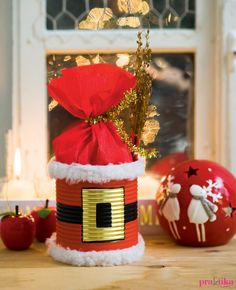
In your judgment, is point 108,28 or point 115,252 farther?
point 108,28

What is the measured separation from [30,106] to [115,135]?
0.36 metres

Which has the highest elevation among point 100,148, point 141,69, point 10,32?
point 10,32

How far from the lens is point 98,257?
103 centimetres

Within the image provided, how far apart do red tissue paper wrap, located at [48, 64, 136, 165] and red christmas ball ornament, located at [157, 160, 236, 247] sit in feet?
0.48

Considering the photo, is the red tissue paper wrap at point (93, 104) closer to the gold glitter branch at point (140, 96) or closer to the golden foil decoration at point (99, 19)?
the gold glitter branch at point (140, 96)

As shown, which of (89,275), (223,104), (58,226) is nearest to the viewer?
(89,275)

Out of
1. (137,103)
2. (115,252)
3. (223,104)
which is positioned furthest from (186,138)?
(115,252)

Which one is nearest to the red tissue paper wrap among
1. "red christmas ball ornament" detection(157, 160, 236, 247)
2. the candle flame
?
"red christmas ball ornament" detection(157, 160, 236, 247)

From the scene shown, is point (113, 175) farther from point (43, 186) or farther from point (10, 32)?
point (10, 32)

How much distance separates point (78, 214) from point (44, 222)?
0.17 metres

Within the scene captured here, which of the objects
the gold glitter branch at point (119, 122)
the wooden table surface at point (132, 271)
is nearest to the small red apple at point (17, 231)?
the wooden table surface at point (132, 271)

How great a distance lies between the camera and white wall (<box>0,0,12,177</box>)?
1.33 meters

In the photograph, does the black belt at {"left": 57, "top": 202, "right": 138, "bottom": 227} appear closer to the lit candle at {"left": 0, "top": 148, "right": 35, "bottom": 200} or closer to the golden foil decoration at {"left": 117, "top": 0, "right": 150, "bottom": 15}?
the lit candle at {"left": 0, "top": 148, "right": 35, "bottom": 200}

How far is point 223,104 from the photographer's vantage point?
1327mm
